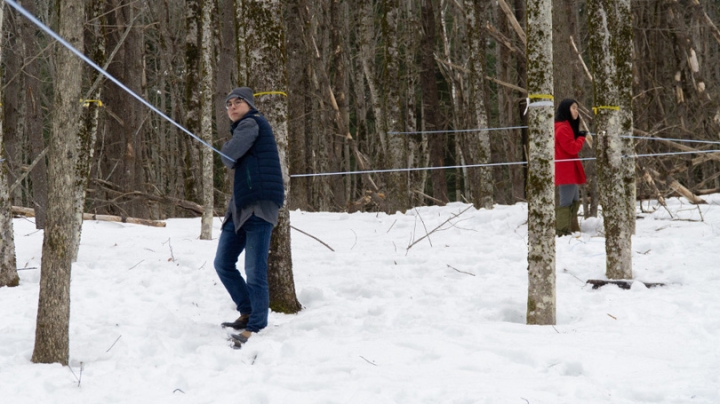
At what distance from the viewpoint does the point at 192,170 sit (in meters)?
13.0

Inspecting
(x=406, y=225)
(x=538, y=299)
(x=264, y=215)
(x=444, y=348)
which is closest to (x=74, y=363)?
(x=264, y=215)

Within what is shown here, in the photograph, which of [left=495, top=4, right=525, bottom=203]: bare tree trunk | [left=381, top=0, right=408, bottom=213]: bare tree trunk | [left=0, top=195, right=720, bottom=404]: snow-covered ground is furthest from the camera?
[left=495, top=4, right=525, bottom=203]: bare tree trunk

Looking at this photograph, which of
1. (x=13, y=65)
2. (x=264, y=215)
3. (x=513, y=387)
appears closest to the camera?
(x=513, y=387)

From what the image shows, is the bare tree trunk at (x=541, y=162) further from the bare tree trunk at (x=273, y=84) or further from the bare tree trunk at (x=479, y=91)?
the bare tree trunk at (x=479, y=91)

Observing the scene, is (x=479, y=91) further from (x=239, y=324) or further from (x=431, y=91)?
(x=239, y=324)

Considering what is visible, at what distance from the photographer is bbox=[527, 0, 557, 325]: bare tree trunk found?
4.82 meters

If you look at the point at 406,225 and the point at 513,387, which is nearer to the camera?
the point at 513,387

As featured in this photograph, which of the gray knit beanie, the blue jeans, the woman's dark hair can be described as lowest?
the blue jeans

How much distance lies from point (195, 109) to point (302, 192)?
8.87 ft

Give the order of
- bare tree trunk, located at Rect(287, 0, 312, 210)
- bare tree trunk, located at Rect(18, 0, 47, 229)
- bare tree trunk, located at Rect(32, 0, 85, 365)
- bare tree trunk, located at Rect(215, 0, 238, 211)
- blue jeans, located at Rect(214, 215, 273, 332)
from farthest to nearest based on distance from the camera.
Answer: bare tree trunk, located at Rect(287, 0, 312, 210) < bare tree trunk, located at Rect(215, 0, 238, 211) < bare tree trunk, located at Rect(18, 0, 47, 229) < blue jeans, located at Rect(214, 215, 273, 332) < bare tree trunk, located at Rect(32, 0, 85, 365)

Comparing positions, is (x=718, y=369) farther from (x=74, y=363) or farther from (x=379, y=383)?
(x=74, y=363)

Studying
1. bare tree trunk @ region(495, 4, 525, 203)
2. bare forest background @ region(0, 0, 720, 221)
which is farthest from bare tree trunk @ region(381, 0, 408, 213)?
bare tree trunk @ region(495, 4, 525, 203)

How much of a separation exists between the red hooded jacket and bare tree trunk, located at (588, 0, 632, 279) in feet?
6.02

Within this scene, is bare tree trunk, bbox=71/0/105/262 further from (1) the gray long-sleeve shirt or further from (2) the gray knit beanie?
(1) the gray long-sleeve shirt
